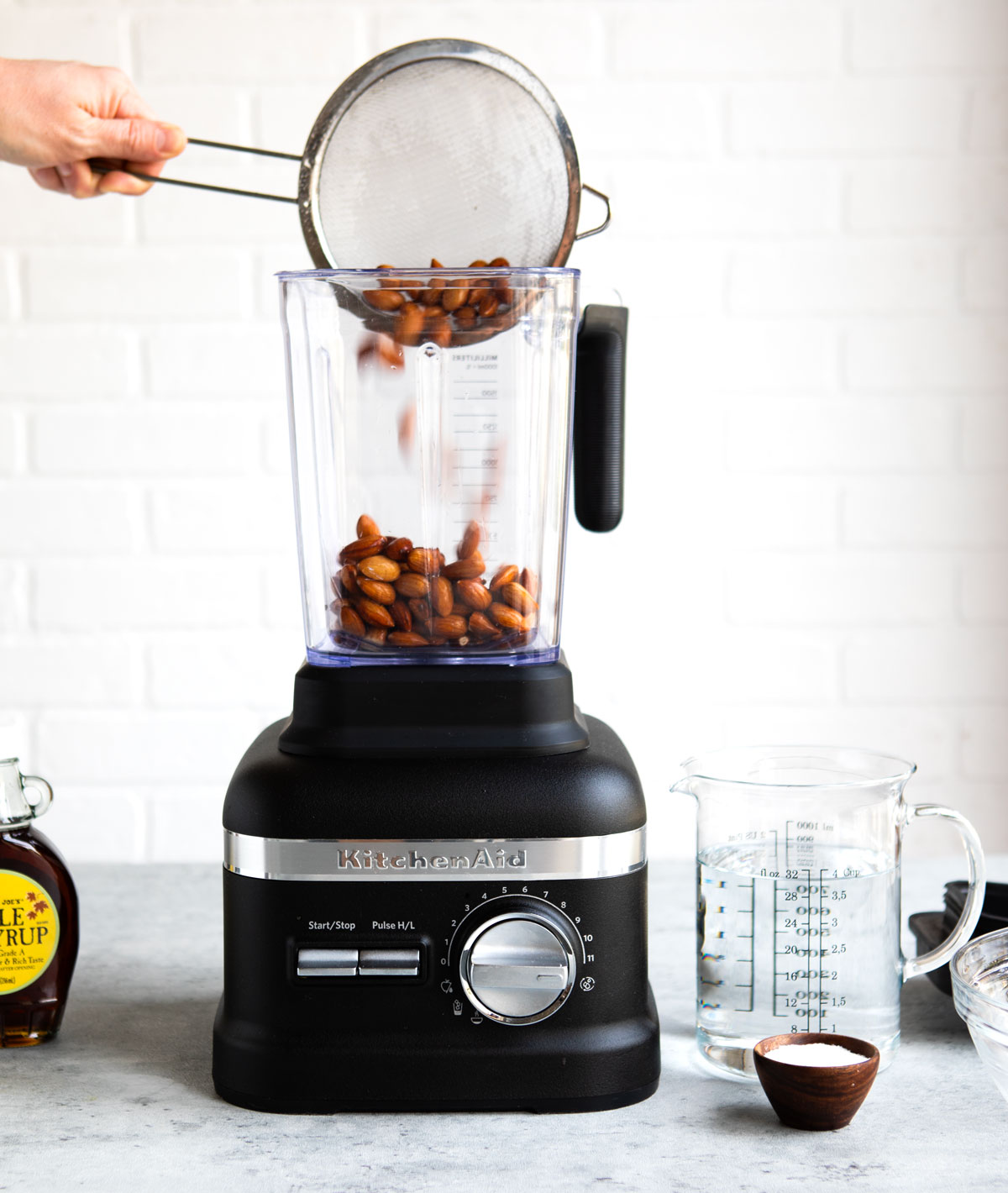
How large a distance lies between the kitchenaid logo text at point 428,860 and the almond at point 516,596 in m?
0.14

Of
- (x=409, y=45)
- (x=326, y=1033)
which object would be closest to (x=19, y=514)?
(x=409, y=45)

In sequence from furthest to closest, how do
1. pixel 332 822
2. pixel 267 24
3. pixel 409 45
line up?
1. pixel 267 24
2. pixel 409 45
3. pixel 332 822

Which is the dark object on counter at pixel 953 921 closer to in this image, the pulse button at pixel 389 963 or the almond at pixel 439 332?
the pulse button at pixel 389 963

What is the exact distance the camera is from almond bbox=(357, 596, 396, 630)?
0.76 meters

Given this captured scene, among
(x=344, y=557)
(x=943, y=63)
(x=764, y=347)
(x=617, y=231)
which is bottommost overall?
(x=344, y=557)

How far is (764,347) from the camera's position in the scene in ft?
5.84

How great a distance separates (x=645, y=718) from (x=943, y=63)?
92 centimetres

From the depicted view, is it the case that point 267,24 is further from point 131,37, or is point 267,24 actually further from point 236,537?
point 236,537

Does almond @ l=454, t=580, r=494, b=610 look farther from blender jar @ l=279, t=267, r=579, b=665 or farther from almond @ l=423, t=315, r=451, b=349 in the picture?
almond @ l=423, t=315, r=451, b=349

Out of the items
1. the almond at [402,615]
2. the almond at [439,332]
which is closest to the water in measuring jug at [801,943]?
the almond at [402,615]

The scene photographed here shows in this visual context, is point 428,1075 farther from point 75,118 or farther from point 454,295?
point 75,118

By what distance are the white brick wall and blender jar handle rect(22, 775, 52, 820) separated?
96 centimetres

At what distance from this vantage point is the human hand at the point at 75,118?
3.03 feet

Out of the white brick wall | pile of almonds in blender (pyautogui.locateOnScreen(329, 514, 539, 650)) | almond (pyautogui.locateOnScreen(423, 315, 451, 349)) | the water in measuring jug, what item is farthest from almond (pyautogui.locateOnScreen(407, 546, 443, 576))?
the white brick wall
